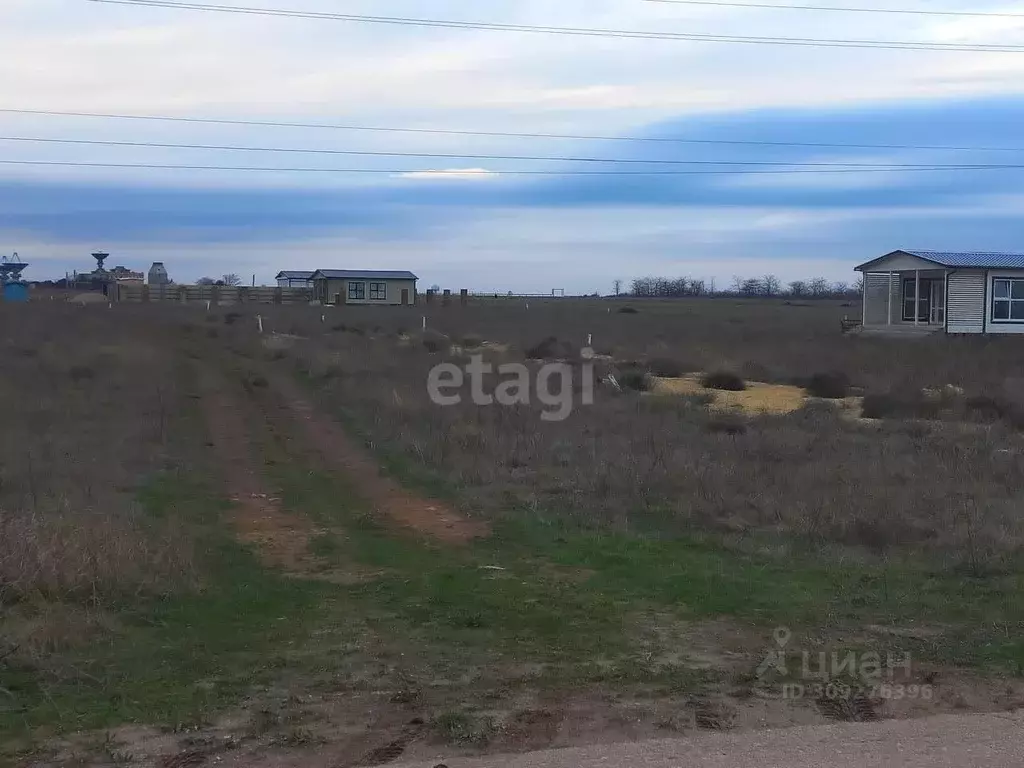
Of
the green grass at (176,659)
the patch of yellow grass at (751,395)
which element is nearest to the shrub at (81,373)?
the patch of yellow grass at (751,395)

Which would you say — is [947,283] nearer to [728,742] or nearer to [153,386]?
[153,386]

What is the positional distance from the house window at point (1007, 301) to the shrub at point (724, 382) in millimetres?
14352

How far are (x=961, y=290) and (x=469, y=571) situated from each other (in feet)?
99.7

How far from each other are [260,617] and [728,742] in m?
3.42

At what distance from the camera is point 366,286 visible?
76.6m

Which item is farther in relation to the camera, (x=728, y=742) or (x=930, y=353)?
(x=930, y=353)

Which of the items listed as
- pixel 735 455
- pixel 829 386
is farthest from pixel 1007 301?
pixel 735 455

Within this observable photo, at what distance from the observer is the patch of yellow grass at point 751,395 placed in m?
21.4

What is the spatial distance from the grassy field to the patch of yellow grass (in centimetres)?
179

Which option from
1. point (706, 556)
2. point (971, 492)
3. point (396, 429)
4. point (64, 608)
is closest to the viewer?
point (64, 608)

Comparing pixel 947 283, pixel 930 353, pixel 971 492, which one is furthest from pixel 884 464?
pixel 947 283

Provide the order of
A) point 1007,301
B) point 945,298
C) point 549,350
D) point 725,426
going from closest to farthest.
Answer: point 725,426, point 549,350, point 945,298, point 1007,301

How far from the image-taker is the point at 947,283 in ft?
113

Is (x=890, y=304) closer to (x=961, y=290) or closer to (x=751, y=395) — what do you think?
(x=961, y=290)
